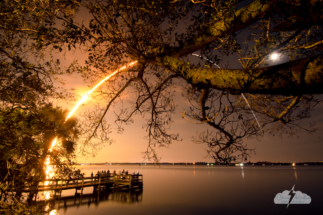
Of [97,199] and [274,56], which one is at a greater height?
[274,56]

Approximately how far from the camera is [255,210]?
1183 inches

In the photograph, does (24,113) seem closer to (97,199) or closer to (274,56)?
(274,56)

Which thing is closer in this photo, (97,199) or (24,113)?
(24,113)

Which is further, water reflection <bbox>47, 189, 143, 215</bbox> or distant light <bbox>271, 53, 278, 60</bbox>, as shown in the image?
water reflection <bbox>47, 189, 143, 215</bbox>

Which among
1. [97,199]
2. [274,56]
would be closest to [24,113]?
[274,56]

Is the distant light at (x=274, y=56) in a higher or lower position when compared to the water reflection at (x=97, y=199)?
higher

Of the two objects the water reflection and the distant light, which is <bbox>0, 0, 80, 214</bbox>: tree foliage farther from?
the water reflection

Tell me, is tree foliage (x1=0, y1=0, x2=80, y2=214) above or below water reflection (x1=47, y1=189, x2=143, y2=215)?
above

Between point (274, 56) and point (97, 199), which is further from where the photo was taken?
point (97, 199)

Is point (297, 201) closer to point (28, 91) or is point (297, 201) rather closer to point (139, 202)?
point (139, 202)

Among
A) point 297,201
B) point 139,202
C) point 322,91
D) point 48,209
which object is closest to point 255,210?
point 297,201

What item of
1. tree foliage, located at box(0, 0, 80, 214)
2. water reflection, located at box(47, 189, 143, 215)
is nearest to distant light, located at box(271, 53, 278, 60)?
tree foliage, located at box(0, 0, 80, 214)

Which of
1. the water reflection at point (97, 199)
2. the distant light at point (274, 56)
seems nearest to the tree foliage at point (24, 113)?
the distant light at point (274, 56)

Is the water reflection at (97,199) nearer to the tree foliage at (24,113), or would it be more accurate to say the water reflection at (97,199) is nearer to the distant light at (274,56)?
the tree foliage at (24,113)
